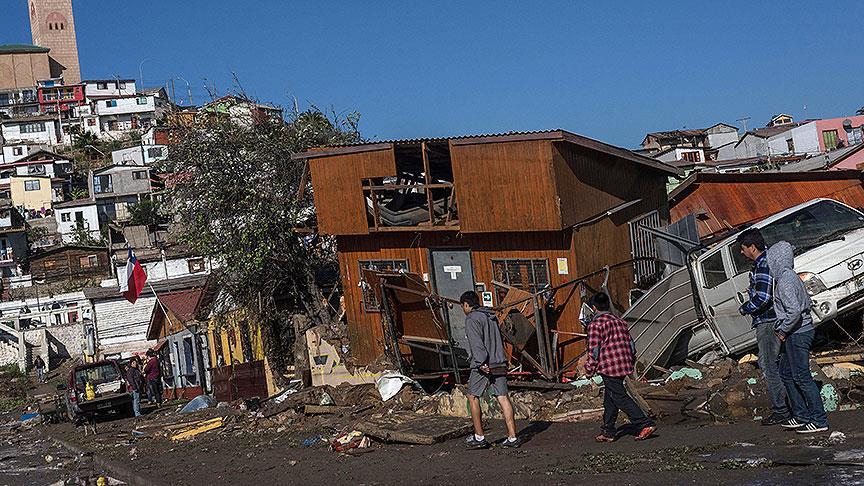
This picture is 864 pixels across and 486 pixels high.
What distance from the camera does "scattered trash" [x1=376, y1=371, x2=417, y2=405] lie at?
1641 centimetres

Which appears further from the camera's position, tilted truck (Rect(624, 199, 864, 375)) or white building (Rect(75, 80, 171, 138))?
white building (Rect(75, 80, 171, 138))

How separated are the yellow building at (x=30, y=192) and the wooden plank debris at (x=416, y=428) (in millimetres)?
74602

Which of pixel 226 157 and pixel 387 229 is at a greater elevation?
pixel 226 157

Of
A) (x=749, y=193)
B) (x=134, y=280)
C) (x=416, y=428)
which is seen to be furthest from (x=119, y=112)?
(x=416, y=428)

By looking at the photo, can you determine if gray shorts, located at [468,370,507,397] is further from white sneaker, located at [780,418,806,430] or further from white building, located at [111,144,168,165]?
white building, located at [111,144,168,165]

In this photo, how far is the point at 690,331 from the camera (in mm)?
14695

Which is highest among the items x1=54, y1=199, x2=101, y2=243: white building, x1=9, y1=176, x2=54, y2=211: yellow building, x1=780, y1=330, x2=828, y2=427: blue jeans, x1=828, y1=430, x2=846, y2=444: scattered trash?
x1=9, y1=176, x2=54, y2=211: yellow building

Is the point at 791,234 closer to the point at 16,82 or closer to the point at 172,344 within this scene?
the point at 172,344

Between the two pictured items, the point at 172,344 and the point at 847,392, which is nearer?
the point at 847,392

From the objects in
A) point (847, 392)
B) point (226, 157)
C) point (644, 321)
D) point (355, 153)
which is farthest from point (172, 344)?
point (847, 392)

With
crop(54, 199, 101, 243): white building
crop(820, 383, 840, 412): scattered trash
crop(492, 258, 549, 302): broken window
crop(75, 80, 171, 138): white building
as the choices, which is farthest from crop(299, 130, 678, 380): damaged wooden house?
crop(75, 80, 171, 138): white building

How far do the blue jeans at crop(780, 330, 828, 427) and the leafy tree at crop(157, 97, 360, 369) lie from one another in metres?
15.2

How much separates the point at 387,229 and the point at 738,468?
12029 millimetres

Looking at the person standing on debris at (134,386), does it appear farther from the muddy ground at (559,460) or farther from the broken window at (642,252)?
the broken window at (642,252)
